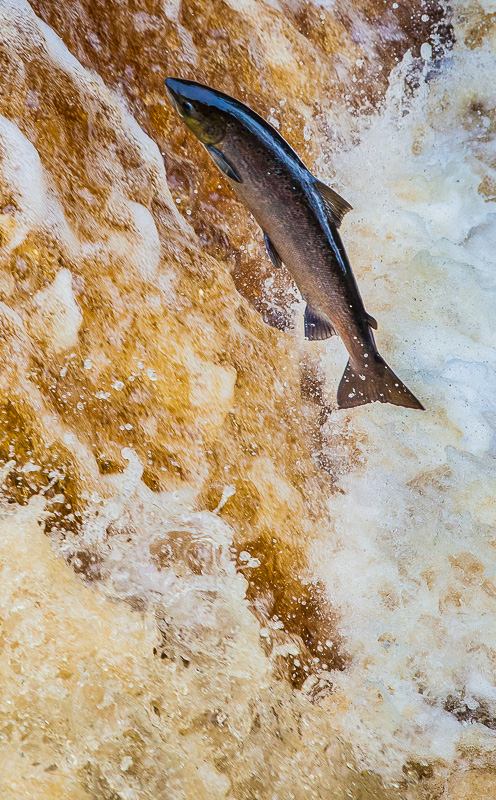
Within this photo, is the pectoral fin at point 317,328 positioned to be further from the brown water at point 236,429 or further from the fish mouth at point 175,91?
the fish mouth at point 175,91

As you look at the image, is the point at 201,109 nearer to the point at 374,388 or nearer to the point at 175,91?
the point at 175,91

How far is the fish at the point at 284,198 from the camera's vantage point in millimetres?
1384

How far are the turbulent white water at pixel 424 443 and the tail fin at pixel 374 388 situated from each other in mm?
247

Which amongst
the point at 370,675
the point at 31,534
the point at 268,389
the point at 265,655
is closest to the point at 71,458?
the point at 31,534

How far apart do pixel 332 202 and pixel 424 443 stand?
0.92 m

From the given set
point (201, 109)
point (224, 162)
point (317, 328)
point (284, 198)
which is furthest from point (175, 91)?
point (317, 328)

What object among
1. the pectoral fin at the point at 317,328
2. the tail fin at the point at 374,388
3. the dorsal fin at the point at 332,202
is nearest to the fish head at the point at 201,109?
the dorsal fin at the point at 332,202

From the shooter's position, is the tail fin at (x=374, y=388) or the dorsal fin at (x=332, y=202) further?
the tail fin at (x=374, y=388)

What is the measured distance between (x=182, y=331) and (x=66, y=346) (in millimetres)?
397

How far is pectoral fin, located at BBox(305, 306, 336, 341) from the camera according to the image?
159 cm

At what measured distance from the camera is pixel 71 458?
6.32 feet

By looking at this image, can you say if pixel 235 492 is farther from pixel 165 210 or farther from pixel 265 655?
pixel 165 210

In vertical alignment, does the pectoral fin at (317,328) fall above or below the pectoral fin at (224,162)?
below

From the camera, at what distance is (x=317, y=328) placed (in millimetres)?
1597
